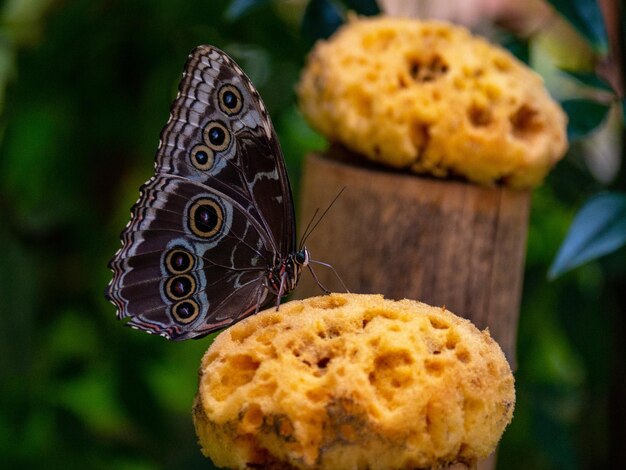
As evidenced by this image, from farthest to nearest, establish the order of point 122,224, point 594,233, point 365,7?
point 122,224, point 365,7, point 594,233

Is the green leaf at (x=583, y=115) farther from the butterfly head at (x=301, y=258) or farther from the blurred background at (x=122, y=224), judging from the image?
the butterfly head at (x=301, y=258)

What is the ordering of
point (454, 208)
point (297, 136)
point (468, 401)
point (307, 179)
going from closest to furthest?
point (468, 401) < point (454, 208) < point (307, 179) < point (297, 136)

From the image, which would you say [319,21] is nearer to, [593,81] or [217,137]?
[593,81]

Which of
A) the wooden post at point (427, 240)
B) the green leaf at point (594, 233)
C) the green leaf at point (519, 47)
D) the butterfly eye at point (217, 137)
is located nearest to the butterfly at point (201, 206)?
the butterfly eye at point (217, 137)

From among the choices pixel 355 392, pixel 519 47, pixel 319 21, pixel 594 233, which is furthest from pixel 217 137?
pixel 519 47

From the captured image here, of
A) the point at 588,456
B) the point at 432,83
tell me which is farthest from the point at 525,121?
the point at 588,456

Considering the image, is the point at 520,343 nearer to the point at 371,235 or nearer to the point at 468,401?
the point at 371,235
